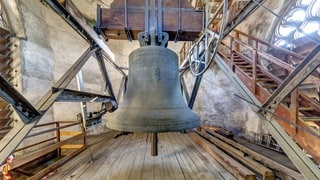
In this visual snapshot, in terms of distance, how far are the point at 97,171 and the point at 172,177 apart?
1236mm

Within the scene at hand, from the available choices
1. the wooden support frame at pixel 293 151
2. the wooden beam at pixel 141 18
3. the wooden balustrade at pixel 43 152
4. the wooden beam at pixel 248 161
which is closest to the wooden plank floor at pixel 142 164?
the wooden balustrade at pixel 43 152

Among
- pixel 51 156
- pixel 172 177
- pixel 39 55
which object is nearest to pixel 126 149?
pixel 172 177

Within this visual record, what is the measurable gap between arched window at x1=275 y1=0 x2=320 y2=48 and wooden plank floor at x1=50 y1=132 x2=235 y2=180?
13.5 ft

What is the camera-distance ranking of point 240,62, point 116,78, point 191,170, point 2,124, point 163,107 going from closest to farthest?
point 163,107
point 191,170
point 2,124
point 240,62
point 116,78

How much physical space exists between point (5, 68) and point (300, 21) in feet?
27.6

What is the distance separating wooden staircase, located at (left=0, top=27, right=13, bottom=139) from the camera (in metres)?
3.90

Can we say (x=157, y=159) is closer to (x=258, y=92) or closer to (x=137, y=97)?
(x=137, y=97)

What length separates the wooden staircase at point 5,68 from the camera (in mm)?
3900

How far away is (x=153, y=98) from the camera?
1697mm

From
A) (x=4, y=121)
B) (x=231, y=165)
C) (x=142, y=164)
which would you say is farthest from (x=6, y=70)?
(x=231, y=165)

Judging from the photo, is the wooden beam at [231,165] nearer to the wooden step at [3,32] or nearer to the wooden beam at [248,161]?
the wooden beam at [248,161]

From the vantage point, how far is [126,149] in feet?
11.7

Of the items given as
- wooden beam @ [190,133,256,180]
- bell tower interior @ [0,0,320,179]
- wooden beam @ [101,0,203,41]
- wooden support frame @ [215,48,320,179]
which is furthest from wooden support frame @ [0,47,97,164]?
wooden beam @ [190,133,256,180]

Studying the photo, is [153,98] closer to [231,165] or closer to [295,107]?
[231,165]
